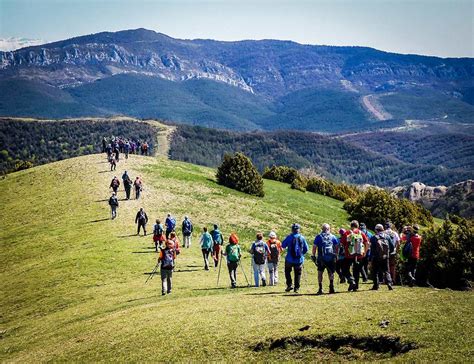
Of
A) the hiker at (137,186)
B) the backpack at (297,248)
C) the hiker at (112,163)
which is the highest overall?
the hiker at (112,163)

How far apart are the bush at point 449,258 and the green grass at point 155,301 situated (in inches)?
203

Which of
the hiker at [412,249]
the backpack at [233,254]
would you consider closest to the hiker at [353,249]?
the hiker at [412,249]

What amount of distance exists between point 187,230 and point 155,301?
12139 mm

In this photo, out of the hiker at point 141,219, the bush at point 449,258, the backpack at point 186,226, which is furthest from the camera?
the hiker at point 141,219

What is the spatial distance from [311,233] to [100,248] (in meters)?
19.9

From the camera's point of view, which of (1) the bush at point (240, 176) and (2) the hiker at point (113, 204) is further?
(1) the bush at point (240, 176)

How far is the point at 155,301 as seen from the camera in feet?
73.5

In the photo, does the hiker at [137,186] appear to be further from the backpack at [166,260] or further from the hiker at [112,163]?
the backpack at [166,260]

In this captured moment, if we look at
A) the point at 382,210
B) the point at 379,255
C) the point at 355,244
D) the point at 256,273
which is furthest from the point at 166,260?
the point at 382,210

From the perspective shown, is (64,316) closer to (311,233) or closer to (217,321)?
(217,321)

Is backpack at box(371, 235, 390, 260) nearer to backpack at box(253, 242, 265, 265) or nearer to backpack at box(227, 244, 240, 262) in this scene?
backpack at box(253, 242, 265, 265)

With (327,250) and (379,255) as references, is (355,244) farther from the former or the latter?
(327,250)

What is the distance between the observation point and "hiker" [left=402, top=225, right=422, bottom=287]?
21.6 m

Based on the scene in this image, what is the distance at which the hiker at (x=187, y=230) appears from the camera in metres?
34.2
